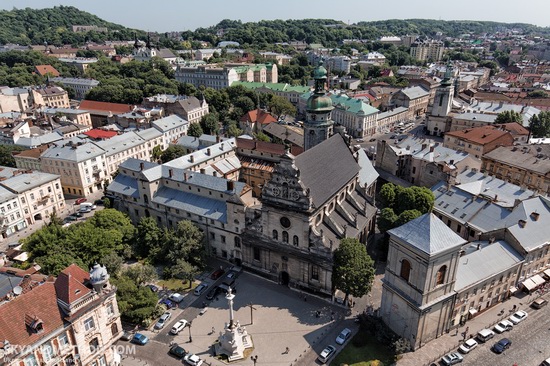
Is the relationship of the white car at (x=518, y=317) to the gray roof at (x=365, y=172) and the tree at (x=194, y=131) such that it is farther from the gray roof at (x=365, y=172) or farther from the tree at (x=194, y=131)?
the tree at (x=194, y=131)

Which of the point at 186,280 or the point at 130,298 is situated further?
the point at 186,280

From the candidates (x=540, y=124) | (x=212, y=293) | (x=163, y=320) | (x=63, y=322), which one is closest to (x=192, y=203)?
(x=212, y=293)

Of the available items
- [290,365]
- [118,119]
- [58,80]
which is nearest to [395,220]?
[290,365]

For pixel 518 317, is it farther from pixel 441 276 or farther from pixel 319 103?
pixel 319 103

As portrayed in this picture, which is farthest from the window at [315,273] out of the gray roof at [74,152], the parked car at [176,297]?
the gray roof at [74,152]

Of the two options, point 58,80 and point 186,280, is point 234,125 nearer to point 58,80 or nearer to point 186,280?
point 186,280

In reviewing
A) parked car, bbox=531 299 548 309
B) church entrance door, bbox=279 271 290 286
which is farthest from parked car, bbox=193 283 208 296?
parked car, bbox=531 299 548 309

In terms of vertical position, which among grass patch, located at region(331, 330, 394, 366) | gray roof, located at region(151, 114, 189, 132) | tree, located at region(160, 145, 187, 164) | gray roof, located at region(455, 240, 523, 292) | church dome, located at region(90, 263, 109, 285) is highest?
church dome, located at region(90, 263, 109, 285)

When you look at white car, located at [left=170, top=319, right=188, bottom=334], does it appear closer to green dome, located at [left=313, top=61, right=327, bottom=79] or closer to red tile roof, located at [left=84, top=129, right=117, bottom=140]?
green dome, located at [left=313, top=61, right=327, bottom=79]
